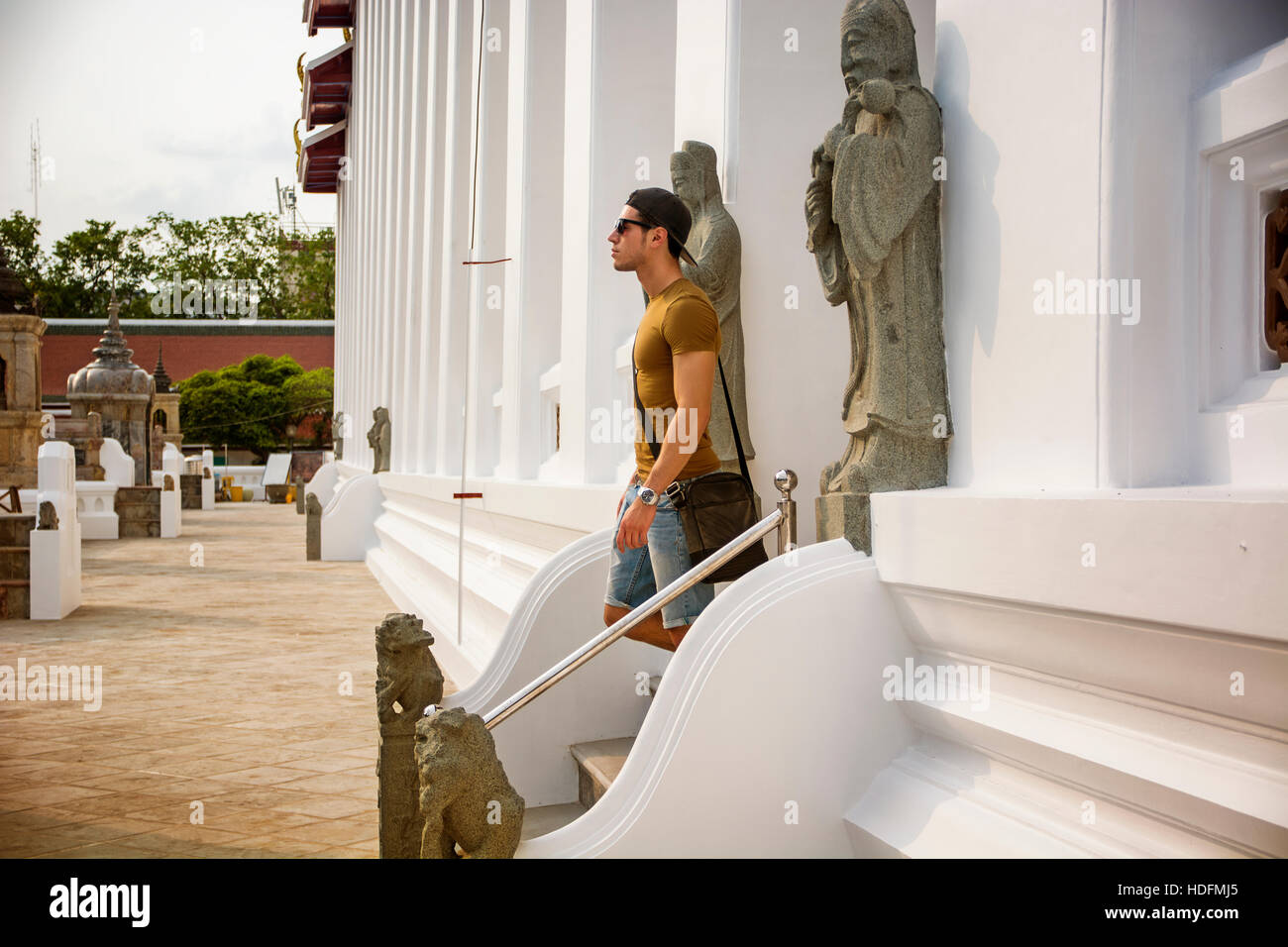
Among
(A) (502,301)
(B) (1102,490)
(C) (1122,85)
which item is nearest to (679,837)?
(B) (1102,490)

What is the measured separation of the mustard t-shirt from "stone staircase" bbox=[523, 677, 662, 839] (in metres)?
1.14

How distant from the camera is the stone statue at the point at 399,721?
3922 millimetres

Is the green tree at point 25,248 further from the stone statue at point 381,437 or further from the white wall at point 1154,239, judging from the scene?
the white wall at point 1154,239

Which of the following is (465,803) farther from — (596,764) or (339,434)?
(339,434)

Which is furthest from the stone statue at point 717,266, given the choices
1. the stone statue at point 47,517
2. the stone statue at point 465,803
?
the stone statue at point 47,517

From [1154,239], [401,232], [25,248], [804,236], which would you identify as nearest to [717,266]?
[804,236]

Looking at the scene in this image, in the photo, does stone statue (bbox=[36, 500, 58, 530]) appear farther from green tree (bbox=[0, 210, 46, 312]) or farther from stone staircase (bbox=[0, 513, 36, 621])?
green tree (bbox=[0, 210, 46, 312])

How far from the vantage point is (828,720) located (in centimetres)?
300

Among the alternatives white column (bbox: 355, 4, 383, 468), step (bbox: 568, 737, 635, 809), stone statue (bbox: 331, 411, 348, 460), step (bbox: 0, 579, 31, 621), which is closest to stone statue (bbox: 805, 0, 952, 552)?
step (bbox: 568, 737, 635, 809)

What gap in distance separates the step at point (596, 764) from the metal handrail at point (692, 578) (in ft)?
2.38

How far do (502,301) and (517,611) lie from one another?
506 cm

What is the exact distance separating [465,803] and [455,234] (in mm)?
9117

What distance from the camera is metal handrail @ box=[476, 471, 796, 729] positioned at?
3.27 m
